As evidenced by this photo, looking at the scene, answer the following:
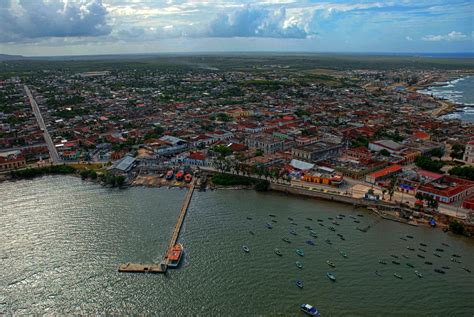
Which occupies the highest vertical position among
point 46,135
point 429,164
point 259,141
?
point 259,141

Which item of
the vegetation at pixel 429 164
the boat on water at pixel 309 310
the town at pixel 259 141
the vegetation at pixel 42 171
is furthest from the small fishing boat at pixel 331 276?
the vegetation at pixel 42 171

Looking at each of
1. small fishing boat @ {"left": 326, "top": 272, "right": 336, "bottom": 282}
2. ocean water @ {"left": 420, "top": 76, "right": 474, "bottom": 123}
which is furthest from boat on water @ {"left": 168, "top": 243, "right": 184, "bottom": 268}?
ocean water @ {"left": 420, "top": 76, "right": 474, "bottom": 123}

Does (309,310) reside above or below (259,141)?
below

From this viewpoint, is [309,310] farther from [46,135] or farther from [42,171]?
[46,135]

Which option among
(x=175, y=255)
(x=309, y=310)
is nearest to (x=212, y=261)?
(x=175, y=255)

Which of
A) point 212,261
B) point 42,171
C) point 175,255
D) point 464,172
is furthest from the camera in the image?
point 42,171

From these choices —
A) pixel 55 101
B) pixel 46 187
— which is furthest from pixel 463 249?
pixel 55 101
